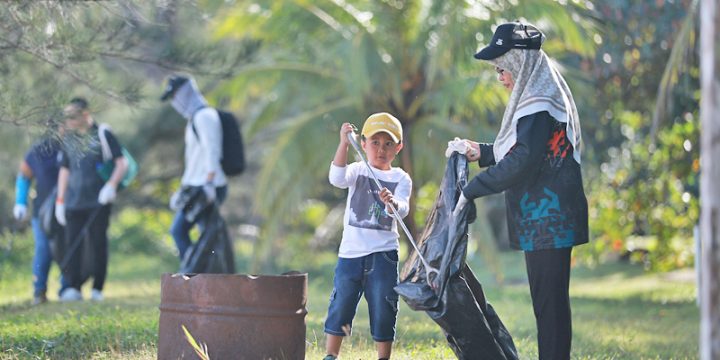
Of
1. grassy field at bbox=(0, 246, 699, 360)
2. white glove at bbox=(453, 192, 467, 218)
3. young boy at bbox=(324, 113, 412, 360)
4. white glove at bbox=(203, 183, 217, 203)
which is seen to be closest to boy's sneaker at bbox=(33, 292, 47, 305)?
grassy field at bbox=(0, 246, 699, 360)

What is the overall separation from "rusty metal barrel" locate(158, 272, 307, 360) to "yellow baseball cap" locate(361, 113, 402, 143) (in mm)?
984

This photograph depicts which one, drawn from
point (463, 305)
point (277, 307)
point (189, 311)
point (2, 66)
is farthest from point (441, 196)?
point (2, 66)

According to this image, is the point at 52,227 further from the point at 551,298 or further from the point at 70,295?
the point at 551,298

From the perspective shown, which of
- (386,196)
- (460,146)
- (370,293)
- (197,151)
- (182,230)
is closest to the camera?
(460,146)

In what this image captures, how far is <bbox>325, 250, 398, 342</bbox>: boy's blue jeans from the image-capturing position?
658 centimetres

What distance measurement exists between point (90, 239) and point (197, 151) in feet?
5.90

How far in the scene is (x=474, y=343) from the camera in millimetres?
6055

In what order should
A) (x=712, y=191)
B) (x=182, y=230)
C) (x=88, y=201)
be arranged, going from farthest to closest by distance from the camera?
(x=88, y=201) < (x=182, y=230) < (x=712, y=191)

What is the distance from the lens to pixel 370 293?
260 inches

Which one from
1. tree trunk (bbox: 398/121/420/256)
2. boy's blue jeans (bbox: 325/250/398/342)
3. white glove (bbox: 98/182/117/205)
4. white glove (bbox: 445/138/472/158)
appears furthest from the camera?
tree trunk (bbox: 398/121/420/256)

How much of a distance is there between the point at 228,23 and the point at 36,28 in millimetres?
8042

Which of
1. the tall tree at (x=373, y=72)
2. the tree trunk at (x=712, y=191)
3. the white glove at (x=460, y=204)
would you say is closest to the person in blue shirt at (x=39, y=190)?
the tall tree at (x=373, y=72)

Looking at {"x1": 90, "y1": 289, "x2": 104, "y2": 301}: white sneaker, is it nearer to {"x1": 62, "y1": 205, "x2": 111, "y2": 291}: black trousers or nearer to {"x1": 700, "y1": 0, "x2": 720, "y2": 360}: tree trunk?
{"x1": 62, "y1": 205, "x2": 111, "y2": 291}: black trousers

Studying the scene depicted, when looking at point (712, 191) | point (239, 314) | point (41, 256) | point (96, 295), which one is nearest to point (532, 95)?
point (239, 314)
